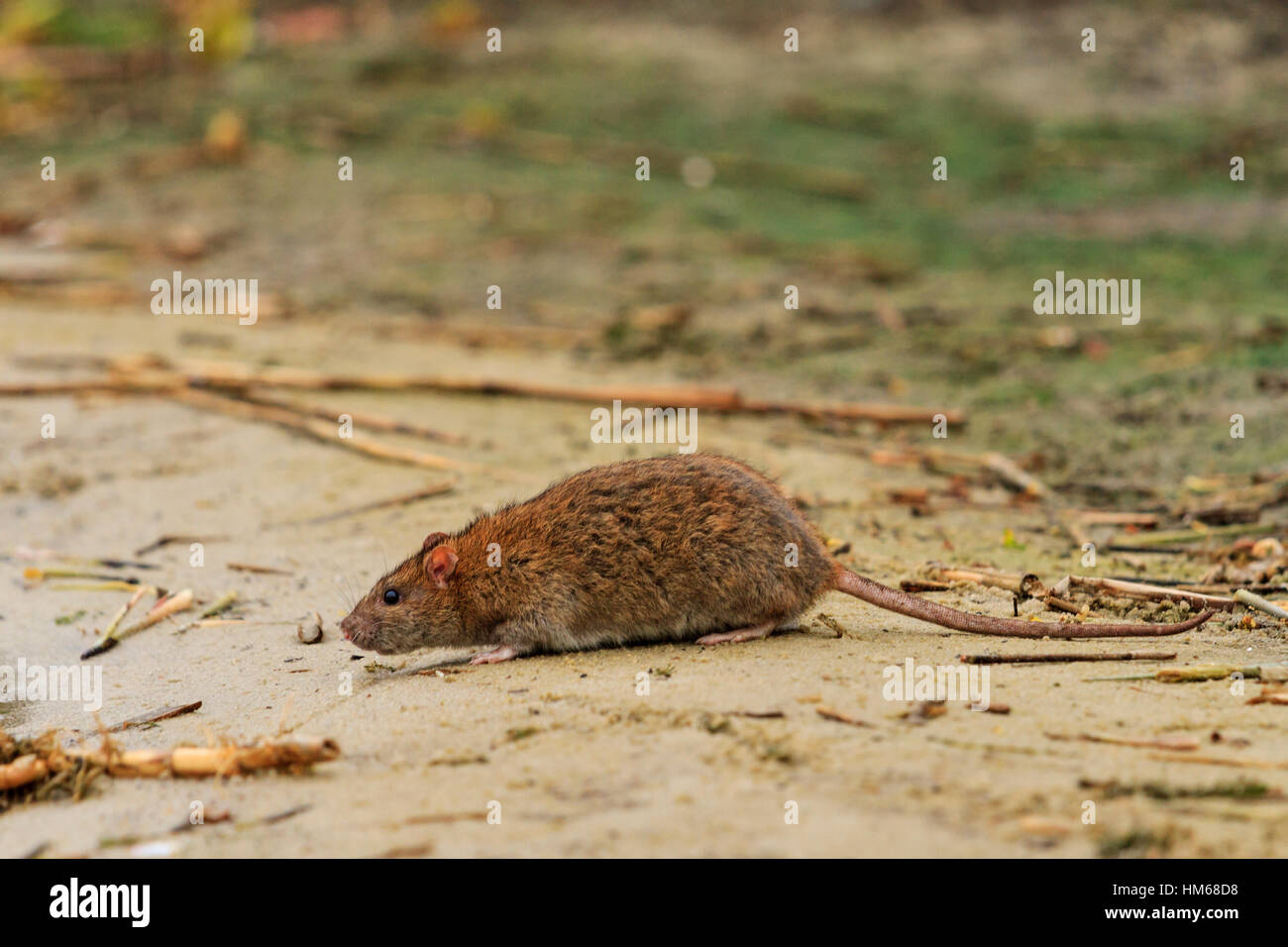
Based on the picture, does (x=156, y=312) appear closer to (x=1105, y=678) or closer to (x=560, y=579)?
(x=560, y=579)

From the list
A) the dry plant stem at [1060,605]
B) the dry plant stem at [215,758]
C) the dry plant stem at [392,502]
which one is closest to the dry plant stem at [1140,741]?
the dry plant stem at [1060,605]

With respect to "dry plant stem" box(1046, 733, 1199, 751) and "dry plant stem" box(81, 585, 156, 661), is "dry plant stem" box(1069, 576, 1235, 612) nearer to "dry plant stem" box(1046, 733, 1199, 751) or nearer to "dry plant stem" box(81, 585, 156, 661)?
"dry plant stem" box(1046, 733, 1199, 751)

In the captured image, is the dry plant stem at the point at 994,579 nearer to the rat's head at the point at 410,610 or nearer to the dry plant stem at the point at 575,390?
the rat's head at the point at 410,610

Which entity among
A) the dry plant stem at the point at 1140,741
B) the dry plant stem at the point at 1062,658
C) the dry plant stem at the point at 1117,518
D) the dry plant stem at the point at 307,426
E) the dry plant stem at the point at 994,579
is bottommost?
the dry plant stem at the point at 1140,741

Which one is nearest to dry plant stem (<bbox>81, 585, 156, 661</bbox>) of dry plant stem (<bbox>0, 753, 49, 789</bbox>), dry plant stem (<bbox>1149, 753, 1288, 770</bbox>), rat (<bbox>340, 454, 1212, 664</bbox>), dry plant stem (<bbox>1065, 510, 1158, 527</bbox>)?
rat (<bbox>340, 454, 1212, 664</bbox>)

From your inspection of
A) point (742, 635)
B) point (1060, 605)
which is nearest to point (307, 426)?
point (742, 635)

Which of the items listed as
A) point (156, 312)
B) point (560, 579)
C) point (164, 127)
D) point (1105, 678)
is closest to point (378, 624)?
point (560, 579)
